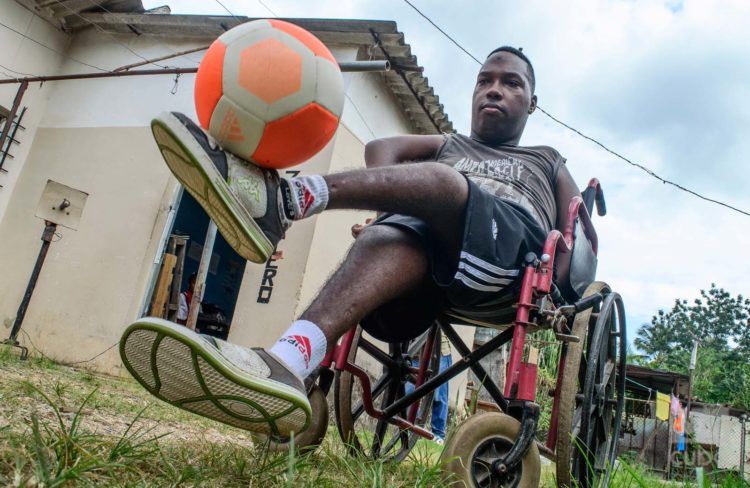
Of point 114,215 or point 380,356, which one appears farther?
point 114,215

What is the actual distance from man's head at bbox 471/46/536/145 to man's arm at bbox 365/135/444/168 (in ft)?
0.65

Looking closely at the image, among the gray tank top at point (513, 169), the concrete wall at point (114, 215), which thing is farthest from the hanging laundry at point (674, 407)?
the gray tank top at point (513, 169)

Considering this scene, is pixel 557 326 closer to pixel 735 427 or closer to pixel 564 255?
pixel 564 255

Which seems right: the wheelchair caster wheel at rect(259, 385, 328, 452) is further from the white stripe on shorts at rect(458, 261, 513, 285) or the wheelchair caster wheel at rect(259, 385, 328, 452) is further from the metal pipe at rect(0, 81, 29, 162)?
the metal pipe at rect(0, 81, 29, 162)

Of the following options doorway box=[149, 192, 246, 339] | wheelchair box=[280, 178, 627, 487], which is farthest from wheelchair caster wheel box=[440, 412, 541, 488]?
doorway box=[149, 192, 246, 339]

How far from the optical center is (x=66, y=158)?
7.57m

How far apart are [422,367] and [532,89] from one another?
4.18ft

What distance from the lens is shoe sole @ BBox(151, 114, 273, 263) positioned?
117 cm

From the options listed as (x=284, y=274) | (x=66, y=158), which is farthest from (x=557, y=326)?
(x=66, y=158)

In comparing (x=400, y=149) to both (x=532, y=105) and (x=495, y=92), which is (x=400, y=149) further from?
(x=532, y=105)

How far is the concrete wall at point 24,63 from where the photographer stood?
746cm

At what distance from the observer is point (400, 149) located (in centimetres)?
218

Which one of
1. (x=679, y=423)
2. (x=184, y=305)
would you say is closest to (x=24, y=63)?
(x=184, y=305)

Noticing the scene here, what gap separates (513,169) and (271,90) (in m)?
1.01
